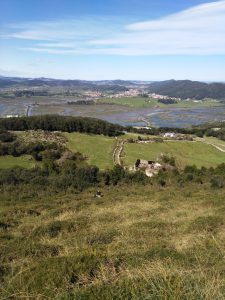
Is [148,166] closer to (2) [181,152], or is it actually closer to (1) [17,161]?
(2) [181,152]

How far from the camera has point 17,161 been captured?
58719 millimetres

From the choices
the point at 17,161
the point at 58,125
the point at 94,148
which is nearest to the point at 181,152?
the point at 94,148

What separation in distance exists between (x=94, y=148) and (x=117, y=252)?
6106cm

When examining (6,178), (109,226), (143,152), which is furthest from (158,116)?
(109,226)

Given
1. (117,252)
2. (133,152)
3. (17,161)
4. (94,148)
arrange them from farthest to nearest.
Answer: (94,148) < (133,152) < (17,161) < (117,252)

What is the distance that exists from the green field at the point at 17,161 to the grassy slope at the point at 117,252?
1570 inches

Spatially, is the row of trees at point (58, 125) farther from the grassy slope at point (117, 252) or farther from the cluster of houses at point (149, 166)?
the grassy slope at point (117, 252)

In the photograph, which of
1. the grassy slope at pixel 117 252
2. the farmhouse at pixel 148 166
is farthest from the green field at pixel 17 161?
the grassy slope at pixel 117 252

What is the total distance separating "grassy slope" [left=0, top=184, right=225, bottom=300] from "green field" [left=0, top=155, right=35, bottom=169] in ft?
131

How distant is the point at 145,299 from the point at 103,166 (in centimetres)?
5395

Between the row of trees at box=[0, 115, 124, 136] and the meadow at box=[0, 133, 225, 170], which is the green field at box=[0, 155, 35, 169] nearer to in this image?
the meadow at box=[0, 133, 225, 170]

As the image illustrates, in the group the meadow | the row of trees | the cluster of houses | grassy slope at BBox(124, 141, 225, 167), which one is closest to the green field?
the meadow

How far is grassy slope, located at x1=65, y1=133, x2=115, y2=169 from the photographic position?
60.5 m

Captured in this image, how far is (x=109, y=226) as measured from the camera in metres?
11.6
